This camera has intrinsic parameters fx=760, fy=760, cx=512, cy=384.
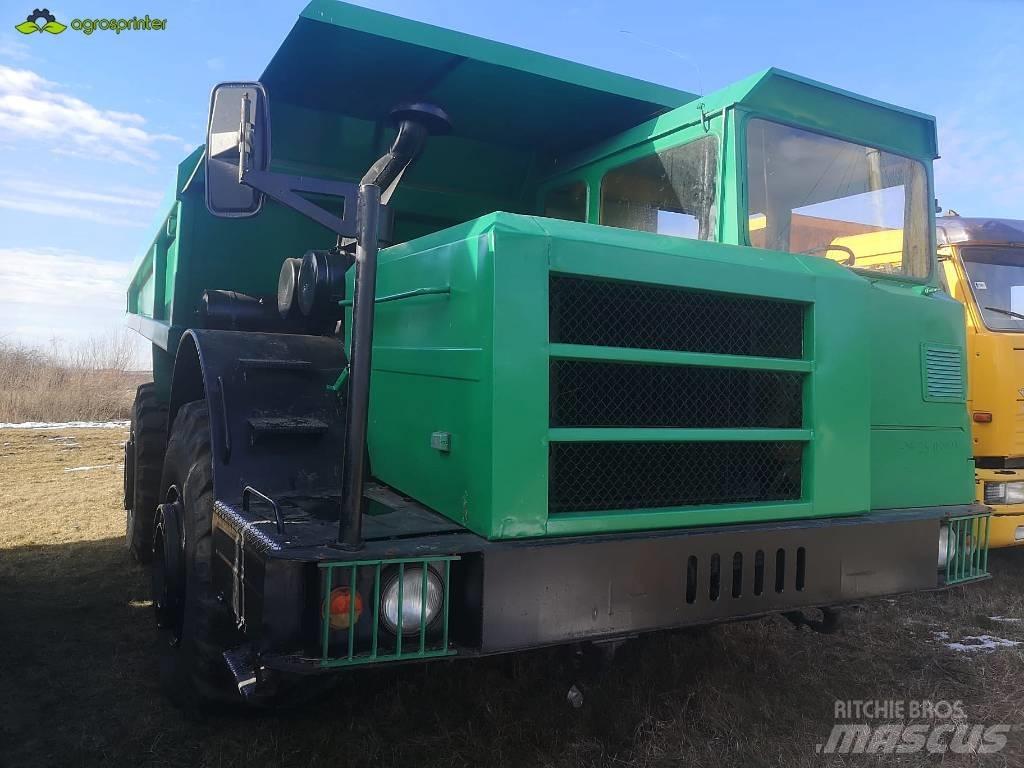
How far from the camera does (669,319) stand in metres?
2.39

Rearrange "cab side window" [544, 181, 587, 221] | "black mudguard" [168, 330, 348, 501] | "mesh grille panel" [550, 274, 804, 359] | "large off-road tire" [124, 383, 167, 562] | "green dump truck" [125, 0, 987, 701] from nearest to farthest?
"green dump truck" [125, 0, 987, 701]
"mesh grille panel" [550, 274, 804, 359]
"black mudguard" [168, 330, 348, 501]
"cab side window" [544, 181, 587, 221]
"large off-road tire" [124, 383, 167, 562]

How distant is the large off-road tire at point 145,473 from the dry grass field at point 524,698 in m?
0.33

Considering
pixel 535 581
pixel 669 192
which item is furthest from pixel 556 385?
pixel 669 192

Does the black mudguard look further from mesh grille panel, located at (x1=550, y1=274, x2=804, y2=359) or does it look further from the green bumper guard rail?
the green bumper guard rail

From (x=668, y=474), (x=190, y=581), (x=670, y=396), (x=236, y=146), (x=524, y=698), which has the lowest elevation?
(x=524, y=698)

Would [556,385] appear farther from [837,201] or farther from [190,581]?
[837,201]

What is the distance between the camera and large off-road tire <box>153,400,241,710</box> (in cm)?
268

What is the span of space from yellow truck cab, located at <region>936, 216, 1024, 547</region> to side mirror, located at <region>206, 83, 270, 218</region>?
4706 mm

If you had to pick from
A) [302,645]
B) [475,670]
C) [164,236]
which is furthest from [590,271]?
[164,236]

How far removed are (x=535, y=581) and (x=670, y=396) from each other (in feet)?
2.47

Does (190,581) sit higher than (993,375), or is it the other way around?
(993,375)

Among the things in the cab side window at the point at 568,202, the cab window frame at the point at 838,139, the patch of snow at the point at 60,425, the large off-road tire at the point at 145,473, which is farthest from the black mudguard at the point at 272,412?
the patch of snow at the point at 60,425

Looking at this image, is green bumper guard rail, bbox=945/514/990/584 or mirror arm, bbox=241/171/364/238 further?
green bumper guard rail, bbox=945/514/990/584

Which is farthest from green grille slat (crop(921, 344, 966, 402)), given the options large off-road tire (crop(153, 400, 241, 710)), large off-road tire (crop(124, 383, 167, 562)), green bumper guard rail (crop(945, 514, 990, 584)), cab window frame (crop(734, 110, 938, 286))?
large off-road tire (crop(124, 383, 167, 562))
